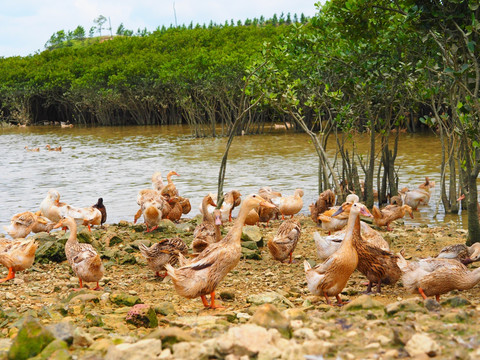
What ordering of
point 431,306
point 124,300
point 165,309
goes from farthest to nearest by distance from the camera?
point 124,300 < point 165,309 < point 431,306

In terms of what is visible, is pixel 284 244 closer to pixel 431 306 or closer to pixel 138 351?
pixel 431 306

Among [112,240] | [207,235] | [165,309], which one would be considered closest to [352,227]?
[165,309]

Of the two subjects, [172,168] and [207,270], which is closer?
[207,270]

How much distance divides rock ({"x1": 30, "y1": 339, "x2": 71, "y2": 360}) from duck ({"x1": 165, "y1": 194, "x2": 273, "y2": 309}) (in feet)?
7.57

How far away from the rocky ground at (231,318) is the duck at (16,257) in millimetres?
202

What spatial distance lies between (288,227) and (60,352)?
5.69 metres

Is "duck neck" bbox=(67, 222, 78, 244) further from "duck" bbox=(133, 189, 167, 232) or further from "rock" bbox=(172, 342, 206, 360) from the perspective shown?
"rock" bbox=(172, 342, 206, 360)

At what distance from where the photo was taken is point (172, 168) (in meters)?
→ 25.8

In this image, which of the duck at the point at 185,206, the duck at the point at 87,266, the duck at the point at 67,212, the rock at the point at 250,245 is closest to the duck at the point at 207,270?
the duck at the point at 87,266

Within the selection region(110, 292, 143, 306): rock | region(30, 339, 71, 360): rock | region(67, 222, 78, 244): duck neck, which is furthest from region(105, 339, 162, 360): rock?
region(67, 222, 78, 244): duck neck

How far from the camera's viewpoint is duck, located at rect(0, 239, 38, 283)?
28.2 ft

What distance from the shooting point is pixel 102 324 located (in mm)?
5961

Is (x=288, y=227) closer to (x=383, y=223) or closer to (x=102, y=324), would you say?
(x=383, y=223)

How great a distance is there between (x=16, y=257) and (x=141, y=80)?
4915 centimetres
